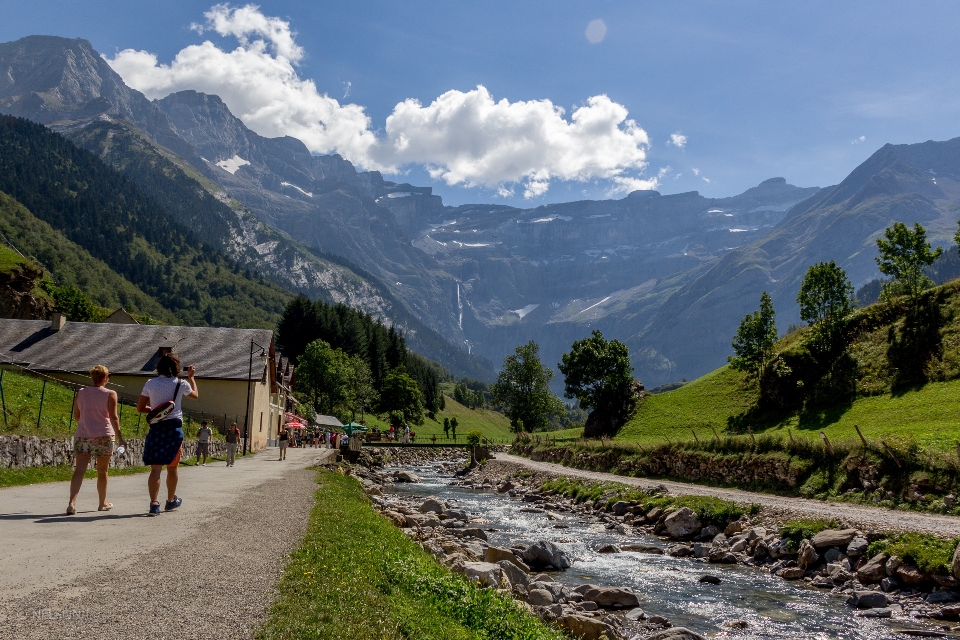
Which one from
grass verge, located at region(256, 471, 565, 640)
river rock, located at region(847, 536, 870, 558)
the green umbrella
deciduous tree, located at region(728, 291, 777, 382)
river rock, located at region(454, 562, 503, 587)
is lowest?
the green umbrella

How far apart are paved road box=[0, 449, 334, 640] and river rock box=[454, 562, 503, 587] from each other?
350cm

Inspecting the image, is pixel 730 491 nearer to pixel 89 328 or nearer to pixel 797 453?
pixel 797 453

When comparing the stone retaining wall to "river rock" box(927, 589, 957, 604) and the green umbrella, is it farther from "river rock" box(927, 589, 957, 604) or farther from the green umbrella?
the green umbrella

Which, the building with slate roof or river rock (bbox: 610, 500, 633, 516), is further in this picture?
the building with slate roof

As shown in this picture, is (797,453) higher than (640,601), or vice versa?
(797,453)

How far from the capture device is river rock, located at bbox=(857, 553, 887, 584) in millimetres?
14469

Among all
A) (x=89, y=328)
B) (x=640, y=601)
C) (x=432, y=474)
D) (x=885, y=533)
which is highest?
(x=89, y=328)

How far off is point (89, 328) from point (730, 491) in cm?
5942

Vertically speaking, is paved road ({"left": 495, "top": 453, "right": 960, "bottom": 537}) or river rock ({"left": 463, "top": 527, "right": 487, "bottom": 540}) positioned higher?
paved road ({"left": 495, "top": 453, "right": 960, "bottom": 537})

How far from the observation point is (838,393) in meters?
42.6

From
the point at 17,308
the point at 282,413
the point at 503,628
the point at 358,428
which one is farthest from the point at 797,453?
the point at 17,308

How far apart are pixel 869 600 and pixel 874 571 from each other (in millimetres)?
1730

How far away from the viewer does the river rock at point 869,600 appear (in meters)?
13.1

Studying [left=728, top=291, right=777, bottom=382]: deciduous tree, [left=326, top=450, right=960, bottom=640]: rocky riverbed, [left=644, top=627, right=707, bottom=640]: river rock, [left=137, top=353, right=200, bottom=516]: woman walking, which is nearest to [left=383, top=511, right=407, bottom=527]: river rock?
[left=326, top=450, right=960, bottom=640]: rocky riverbed
